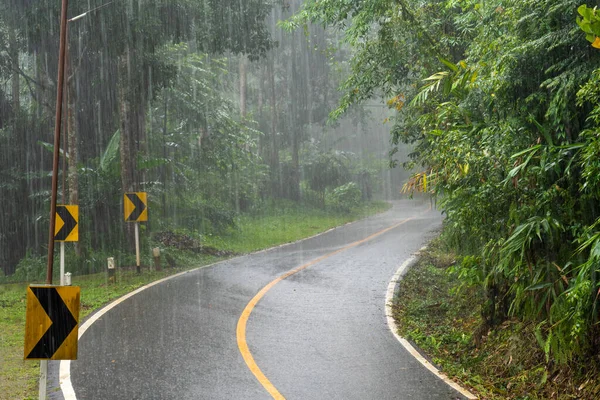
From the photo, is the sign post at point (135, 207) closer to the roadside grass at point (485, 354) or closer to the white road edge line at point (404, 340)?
the white road edge line at point (404, 340)

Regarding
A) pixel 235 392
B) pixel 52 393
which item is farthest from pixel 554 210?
pixel 52 393

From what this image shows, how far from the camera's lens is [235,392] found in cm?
709

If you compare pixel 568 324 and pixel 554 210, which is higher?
pixel 554 210

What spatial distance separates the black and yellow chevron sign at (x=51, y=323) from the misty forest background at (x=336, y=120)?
4.63 meters

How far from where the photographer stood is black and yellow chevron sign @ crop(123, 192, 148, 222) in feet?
54.6

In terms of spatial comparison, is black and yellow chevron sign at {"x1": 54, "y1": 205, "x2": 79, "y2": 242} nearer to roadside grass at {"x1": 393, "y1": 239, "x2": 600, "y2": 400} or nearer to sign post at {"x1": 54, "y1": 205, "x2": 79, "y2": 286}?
sign post at {"x1": 54, "y1": 205, "x2": 79, "y2": 286}

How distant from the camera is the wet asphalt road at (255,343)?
23.8ft

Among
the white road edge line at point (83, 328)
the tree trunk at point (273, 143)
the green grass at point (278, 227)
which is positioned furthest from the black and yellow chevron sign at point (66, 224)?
the tree trunk at point (273, 143)

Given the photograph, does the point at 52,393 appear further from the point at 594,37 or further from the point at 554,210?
the point at 594,37

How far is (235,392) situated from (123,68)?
46.3 feet

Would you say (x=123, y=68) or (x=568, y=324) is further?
(x=123, y=68)

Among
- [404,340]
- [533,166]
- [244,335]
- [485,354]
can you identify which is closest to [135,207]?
[244,335]

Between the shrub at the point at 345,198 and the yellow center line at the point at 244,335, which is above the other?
the shrub at the point at 345,198

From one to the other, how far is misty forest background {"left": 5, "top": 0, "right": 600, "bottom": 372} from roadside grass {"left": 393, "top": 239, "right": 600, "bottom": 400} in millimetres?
223
